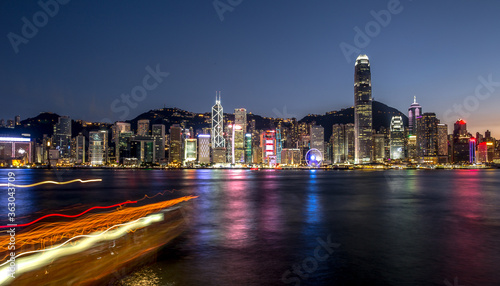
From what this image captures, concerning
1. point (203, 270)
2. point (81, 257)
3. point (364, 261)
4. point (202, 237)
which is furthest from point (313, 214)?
point (81, 257)

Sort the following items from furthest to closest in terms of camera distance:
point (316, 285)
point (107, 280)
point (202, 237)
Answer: point (202, 237) → point (316, 285) → point (107, 280)

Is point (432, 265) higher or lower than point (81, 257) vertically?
lower

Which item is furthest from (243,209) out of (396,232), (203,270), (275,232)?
(203,270)

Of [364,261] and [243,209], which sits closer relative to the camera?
[364,261]

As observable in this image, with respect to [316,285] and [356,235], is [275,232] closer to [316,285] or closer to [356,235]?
[356,235]

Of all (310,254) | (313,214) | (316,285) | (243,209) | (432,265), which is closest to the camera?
(316,285)

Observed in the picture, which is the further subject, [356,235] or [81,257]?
[356,235]

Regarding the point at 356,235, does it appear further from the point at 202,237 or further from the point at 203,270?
the point at 203,270

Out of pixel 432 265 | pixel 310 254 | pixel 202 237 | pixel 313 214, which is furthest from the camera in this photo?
pixel 313 214

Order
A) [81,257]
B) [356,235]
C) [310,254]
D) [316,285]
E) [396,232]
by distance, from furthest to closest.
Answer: [396,232] → [356,235] → [310,254] → [81,257] → [316,285]
